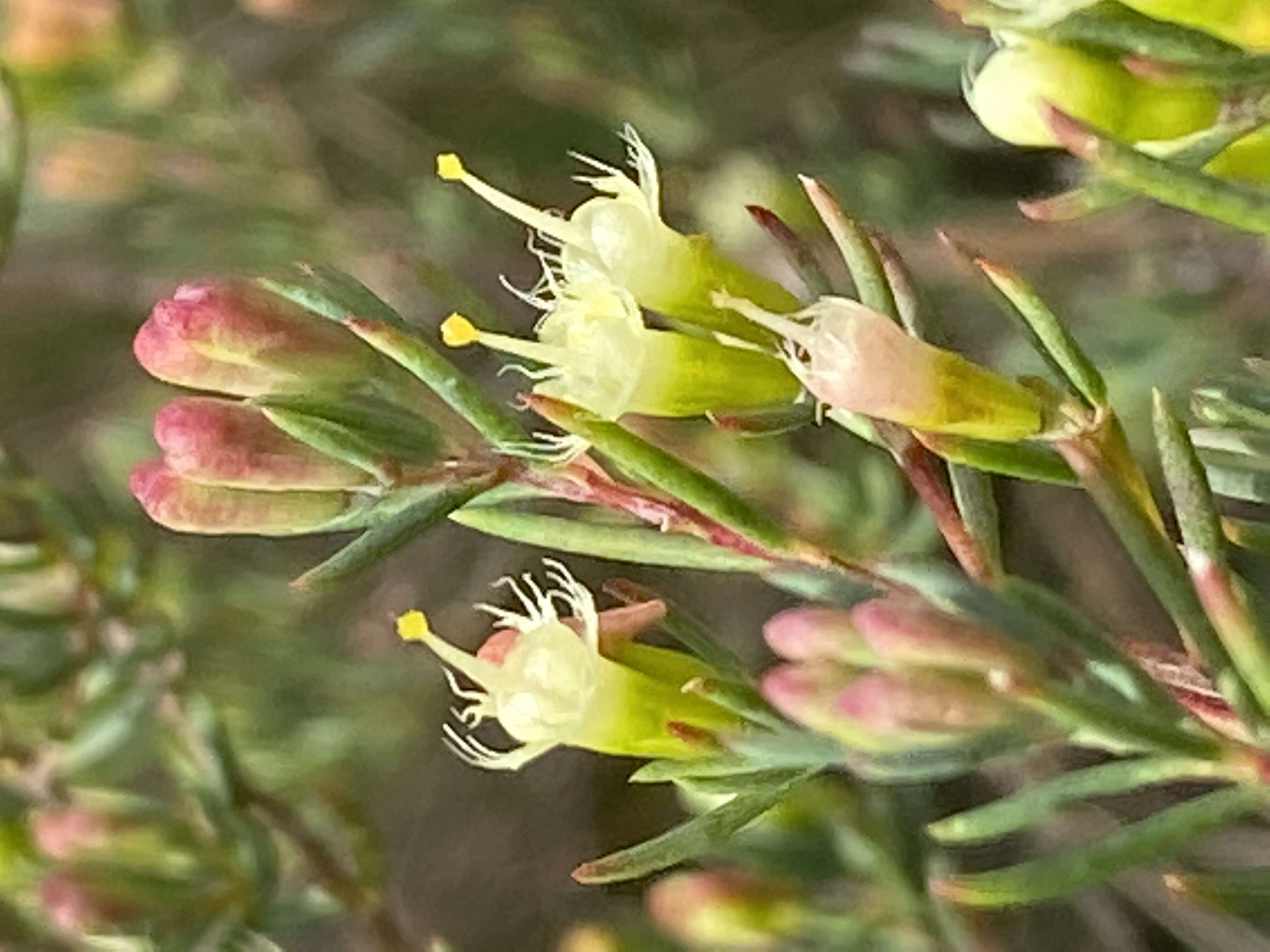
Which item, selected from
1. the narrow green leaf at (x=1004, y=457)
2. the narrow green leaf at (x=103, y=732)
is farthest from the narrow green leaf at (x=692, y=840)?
the narrow green leaf at (x=103, y=732)

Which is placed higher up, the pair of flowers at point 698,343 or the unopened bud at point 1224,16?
the unopened bud at point 1224,16

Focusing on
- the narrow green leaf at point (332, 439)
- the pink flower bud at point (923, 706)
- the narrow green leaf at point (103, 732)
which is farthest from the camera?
the narrow green leaf at point (103, 732)

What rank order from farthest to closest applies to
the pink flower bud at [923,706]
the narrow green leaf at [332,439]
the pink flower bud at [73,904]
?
the pink flower bud at [73,904] → the narrow green leaf at [332,439] → the pink flower bud at [923,706]

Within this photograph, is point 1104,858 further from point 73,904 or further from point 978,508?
point 73,904

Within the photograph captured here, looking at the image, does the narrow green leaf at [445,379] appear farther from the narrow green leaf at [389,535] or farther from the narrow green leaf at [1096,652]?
the narrow green leaf at [1096,652]

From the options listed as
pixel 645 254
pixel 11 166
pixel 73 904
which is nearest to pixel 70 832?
pixel 73 904

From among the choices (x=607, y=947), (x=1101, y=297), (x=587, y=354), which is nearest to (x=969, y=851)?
(x=607, y=947)

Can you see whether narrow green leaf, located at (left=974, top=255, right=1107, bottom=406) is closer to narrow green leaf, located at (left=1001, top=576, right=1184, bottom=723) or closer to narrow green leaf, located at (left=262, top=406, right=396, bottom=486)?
narrow green leaf, located at (left=1001, top=576, right=1184, bottom=723)

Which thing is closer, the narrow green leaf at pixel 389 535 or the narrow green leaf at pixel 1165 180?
the narrow green leaf at pixel 1165 180
